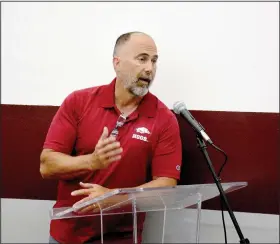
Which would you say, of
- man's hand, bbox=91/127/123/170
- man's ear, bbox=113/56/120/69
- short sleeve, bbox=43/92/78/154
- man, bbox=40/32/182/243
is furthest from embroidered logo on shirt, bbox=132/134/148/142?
man's hand, bbox=91/127/123/170

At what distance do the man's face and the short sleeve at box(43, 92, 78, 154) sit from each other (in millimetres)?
285

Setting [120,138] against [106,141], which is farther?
[120,138]

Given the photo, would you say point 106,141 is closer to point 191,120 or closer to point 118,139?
point 191,120

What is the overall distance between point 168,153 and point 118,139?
0.24 meters

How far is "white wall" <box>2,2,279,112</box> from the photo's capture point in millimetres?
2146

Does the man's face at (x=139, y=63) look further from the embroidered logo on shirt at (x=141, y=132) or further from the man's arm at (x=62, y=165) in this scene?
the man's arm at (x=62, y=165)

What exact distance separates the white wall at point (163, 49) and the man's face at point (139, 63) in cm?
21

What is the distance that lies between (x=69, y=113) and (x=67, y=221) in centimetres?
49

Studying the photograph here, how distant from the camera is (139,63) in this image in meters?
2.01

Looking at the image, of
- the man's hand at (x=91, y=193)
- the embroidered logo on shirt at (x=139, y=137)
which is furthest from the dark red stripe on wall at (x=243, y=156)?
the man's hand at (x=91, y=193)

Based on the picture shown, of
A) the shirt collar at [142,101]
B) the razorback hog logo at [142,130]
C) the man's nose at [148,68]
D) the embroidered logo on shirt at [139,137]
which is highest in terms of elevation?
the man's nose at [148,68]

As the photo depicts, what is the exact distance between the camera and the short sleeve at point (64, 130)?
1.92 m

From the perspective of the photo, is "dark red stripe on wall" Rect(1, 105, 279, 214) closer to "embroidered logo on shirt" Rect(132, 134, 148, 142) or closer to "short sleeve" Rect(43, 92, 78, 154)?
"embroidered logo on shirt" Rect(132, 134, 148, 142)

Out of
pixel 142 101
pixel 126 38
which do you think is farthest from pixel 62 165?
pixel 126 38
